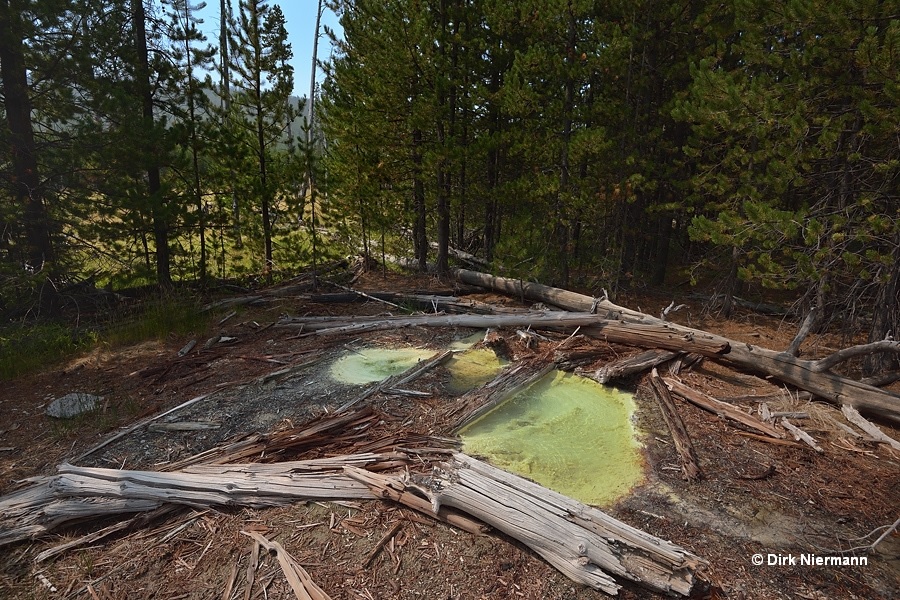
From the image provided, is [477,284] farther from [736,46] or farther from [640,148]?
[736,46]

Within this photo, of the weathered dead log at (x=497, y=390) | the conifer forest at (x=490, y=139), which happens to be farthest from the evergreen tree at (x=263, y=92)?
the weathered dead log at (x=497, y=390)

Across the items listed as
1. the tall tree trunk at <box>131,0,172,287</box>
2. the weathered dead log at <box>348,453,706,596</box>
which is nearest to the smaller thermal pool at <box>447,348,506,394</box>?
the weathered dead log at <box>348,453,706,596</box>

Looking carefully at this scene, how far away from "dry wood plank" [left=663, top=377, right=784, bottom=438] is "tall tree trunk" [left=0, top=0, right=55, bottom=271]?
1037cm

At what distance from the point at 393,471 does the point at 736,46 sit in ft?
29.0

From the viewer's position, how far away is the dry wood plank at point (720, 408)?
4.96 metres

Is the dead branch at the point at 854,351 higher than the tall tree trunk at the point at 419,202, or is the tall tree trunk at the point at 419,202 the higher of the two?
the tall tree trunk at the point at 419,202

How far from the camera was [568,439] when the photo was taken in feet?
15.9

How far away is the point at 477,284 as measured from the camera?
11.3 meters

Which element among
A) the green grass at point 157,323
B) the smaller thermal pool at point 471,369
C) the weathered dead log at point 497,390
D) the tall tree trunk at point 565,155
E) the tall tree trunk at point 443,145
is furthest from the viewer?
the tall tree trunk at point 443,145

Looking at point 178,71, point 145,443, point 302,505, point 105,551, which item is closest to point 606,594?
point 302,505

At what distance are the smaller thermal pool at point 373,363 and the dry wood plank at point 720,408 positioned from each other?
3485mm

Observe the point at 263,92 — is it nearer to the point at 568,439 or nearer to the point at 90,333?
the point at 90,333

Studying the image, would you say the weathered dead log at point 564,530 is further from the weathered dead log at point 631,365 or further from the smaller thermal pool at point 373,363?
the weathered dead log at point 631,365

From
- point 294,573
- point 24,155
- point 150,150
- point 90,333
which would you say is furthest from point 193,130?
point 294,573
